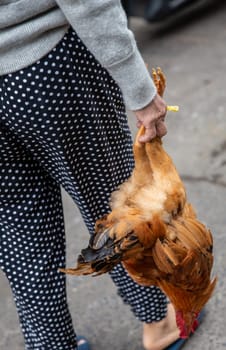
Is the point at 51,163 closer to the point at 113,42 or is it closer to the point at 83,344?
the point at 113,42

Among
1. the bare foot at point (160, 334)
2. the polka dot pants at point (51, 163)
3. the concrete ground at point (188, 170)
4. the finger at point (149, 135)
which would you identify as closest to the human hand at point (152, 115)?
the finger at point (149, 135)

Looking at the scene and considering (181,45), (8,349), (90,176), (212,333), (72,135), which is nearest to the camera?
(72,135)

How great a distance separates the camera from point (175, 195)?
1.99 m

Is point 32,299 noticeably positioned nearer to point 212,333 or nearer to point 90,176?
point 90,176

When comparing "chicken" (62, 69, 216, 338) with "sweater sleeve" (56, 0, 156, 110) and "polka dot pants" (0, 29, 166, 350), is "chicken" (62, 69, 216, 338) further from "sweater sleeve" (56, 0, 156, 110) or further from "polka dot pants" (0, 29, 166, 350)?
"sweater sleeve" (56, 0, 156, 110)

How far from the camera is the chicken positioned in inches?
73.7

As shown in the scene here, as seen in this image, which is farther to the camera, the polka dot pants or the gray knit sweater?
the polka dot pants

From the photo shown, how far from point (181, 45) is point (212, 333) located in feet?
13.1

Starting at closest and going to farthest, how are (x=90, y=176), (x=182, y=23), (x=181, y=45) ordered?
1. (x=90, y=176)
2. (x=181, y=45)
3. (x=182, y=23)

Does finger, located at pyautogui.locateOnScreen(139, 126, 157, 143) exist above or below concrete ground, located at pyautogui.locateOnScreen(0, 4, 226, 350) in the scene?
above

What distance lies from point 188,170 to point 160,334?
4.88 feet

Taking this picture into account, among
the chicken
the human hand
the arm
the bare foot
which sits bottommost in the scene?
the bare foot

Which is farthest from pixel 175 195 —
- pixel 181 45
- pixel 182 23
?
pixel 182 23

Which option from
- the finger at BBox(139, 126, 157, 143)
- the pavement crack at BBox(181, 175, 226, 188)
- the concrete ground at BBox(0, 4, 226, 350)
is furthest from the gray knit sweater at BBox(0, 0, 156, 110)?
the pavement crack at BBox(181, 175, 226, 188)
